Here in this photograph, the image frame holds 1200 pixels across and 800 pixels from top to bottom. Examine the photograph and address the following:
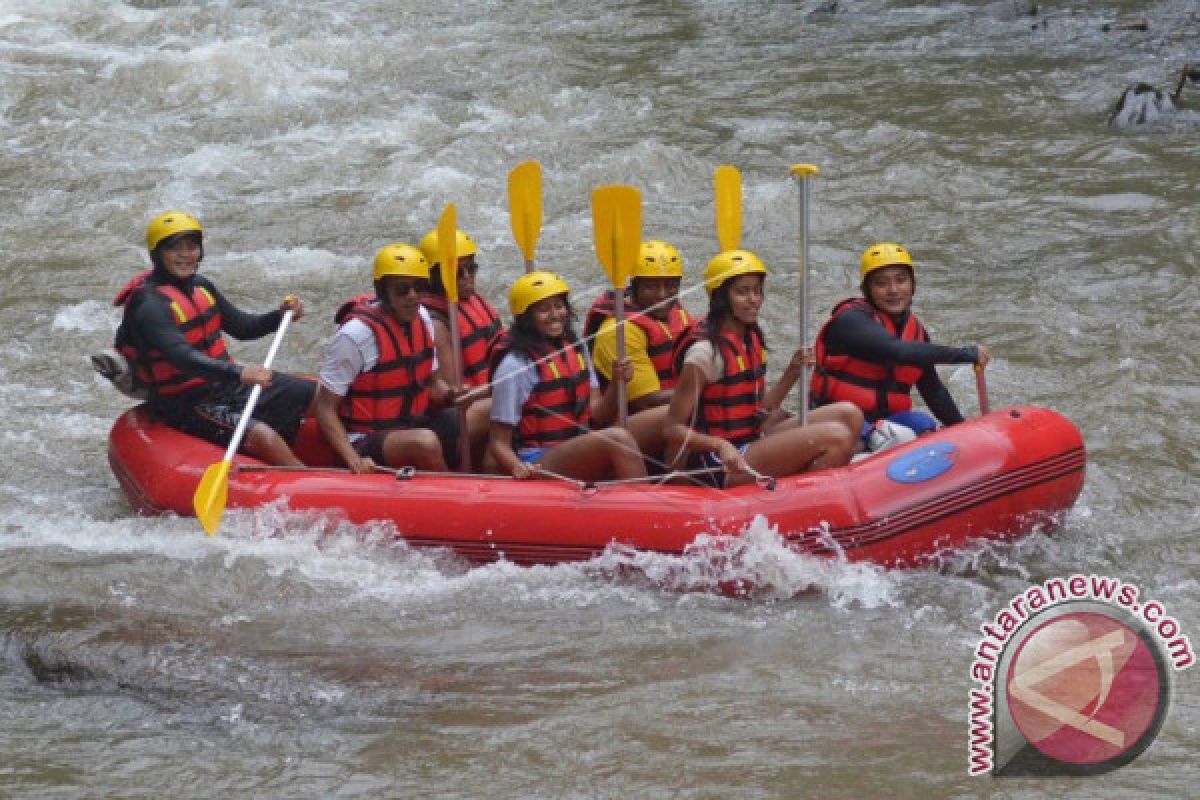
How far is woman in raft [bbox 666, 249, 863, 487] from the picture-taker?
596cm

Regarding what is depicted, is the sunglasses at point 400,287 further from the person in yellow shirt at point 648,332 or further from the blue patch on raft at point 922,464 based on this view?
the blue patch on raft at point 922,464

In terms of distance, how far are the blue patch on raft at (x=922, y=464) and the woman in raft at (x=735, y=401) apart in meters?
0.22

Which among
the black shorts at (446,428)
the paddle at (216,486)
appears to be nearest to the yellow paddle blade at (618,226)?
the black shorts at (446,428)

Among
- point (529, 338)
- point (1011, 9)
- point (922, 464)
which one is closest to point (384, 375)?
point (529, 338)

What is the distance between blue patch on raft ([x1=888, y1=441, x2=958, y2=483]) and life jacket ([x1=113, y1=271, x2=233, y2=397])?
2.78 metres

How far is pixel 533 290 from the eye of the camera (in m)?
6.04

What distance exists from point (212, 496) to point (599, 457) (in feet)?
A: 4.62

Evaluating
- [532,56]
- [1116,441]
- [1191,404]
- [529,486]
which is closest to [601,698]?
[529,486]

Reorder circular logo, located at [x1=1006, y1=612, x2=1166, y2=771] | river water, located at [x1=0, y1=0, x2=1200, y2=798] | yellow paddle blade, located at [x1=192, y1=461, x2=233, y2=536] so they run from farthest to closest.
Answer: yellow paddle blade, located at [x1=192, y1=461, x2=233, y2=536] → river water, located at [x1=0, y1=0, x2=1200, y2=798] → circular logo, located at [x1=1006, y1=612, x2=1166, y2=771]

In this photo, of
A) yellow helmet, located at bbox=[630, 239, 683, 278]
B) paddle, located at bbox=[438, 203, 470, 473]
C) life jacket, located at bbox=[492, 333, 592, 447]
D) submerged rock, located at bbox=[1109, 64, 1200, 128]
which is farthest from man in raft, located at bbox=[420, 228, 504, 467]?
submerged rock, located at bbox=[1109, 64, 1200, 128]

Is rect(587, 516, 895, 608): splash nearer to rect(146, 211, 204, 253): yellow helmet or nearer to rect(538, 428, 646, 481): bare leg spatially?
rect(538, 428, 646, 481): bare leg

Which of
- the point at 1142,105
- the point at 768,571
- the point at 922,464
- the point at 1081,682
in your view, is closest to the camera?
the point at 1081,682

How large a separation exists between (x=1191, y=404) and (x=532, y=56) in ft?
26.0

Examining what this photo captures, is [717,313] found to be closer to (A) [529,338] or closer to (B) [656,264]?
(B) [656,264]
